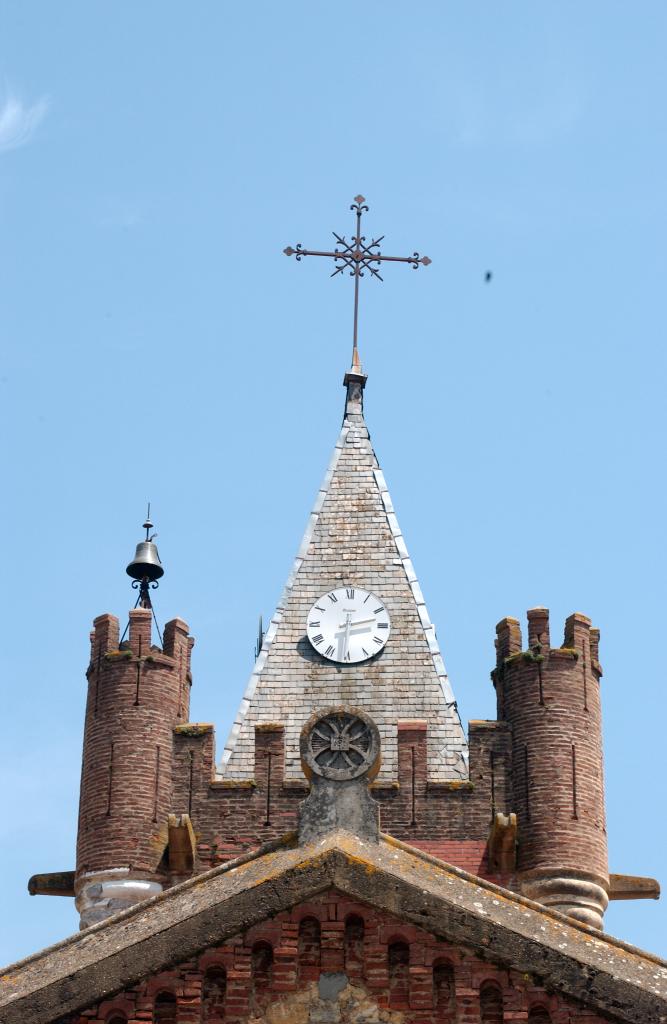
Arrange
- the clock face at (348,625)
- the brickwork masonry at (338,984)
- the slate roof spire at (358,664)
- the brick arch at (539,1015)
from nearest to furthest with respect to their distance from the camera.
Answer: the brick arch at (539,1015), the brickwork masonry at (338,984), the slate roof spire at (358,664), the clock face at (348,625)

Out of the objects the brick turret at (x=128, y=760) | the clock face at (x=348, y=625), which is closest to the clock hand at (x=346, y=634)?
the clock face at (x=348, y=625)

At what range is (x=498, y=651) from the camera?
1471 inches

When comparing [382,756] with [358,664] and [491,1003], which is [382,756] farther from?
[491,1003]

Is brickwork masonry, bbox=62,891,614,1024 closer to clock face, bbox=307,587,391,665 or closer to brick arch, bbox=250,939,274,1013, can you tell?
brick arch, bbox=250,939,274,1013

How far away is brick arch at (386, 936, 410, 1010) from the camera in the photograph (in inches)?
758

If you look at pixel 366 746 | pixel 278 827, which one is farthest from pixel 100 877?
pixel 366 746

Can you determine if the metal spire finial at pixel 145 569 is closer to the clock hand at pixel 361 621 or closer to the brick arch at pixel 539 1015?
the clock hand at pixel 361 621

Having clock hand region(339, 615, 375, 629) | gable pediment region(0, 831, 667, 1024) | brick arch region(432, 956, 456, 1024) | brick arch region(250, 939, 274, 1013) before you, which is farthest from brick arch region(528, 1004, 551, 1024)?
clock hand region(339, 615, 375, 629)

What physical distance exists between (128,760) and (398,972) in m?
16.9

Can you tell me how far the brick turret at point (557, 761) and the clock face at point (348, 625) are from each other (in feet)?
6.87

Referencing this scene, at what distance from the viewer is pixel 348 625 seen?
38.8 metres

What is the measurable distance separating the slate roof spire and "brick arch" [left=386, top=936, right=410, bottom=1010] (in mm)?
16602

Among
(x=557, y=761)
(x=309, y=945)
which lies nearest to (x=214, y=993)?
(x=309, y=945)

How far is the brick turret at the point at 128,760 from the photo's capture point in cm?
3509
